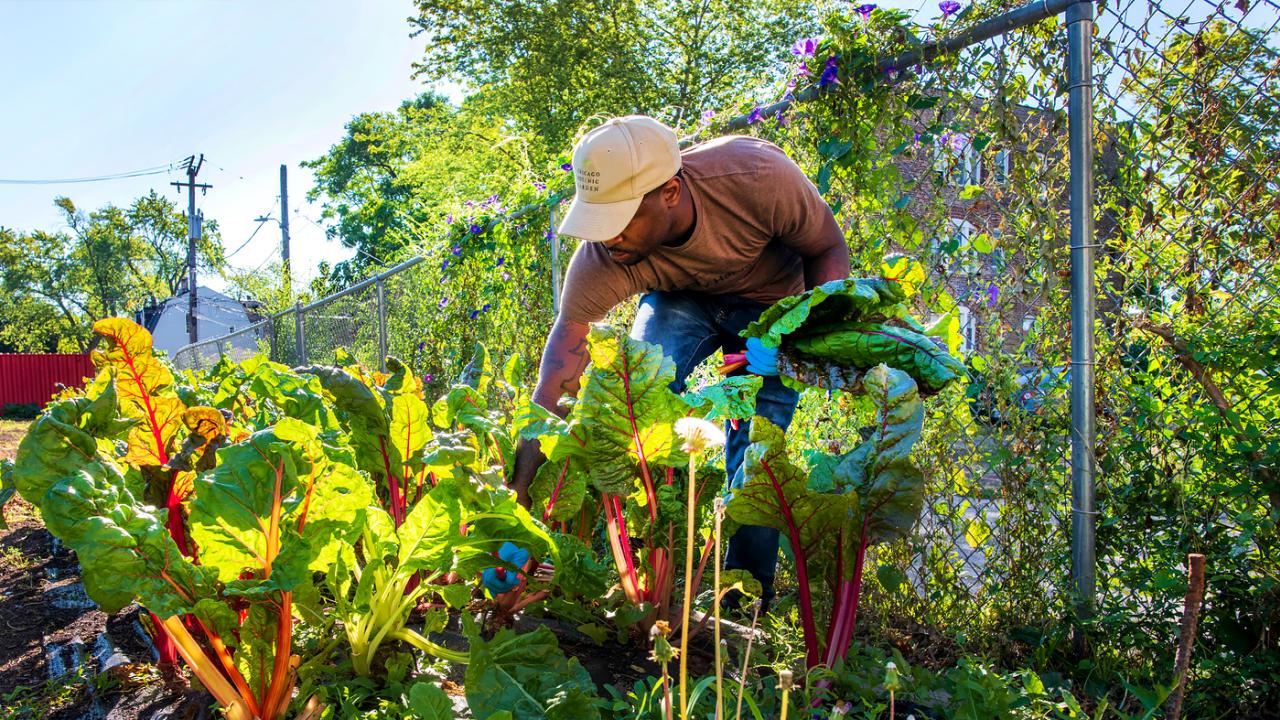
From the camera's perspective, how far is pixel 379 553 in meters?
1.74

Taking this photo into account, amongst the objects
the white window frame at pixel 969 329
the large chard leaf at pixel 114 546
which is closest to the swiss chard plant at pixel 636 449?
the large chard leaf at pixel 114 546

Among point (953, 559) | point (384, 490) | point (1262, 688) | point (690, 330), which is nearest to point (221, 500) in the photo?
point (384, 490)

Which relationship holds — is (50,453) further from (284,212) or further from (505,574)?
(284,212)

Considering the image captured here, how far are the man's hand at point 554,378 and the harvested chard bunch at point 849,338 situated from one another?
2.54 feet

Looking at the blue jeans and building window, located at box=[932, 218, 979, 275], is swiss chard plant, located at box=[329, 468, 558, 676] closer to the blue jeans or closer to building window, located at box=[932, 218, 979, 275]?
the blue jeans

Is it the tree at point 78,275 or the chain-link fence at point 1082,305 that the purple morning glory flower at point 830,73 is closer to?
the chain-link fence at point 1082,305

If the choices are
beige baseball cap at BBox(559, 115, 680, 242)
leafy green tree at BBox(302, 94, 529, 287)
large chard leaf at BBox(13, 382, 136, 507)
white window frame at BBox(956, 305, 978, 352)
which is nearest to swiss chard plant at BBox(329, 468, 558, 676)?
large chard leaf at BBox(13, 382, 136, 507)

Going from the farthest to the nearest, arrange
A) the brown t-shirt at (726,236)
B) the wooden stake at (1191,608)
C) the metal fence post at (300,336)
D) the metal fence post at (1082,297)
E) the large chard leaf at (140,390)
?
1. the metal fence post at (300,336)
2. the brown t-shirt at (726,236)
3. the metal fence post at (1082,297)
4. the large chard leaf at (140,390)
5. the wooden stake at (1191,608)

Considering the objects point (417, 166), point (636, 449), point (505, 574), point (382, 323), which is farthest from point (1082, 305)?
point (417, 166)

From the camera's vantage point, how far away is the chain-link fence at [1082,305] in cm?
189

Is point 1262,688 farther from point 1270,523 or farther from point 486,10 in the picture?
point 486,10

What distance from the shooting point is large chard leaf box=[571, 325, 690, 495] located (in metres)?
1.79

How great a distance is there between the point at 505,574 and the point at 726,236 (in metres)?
1.19

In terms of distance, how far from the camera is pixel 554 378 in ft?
7.69
